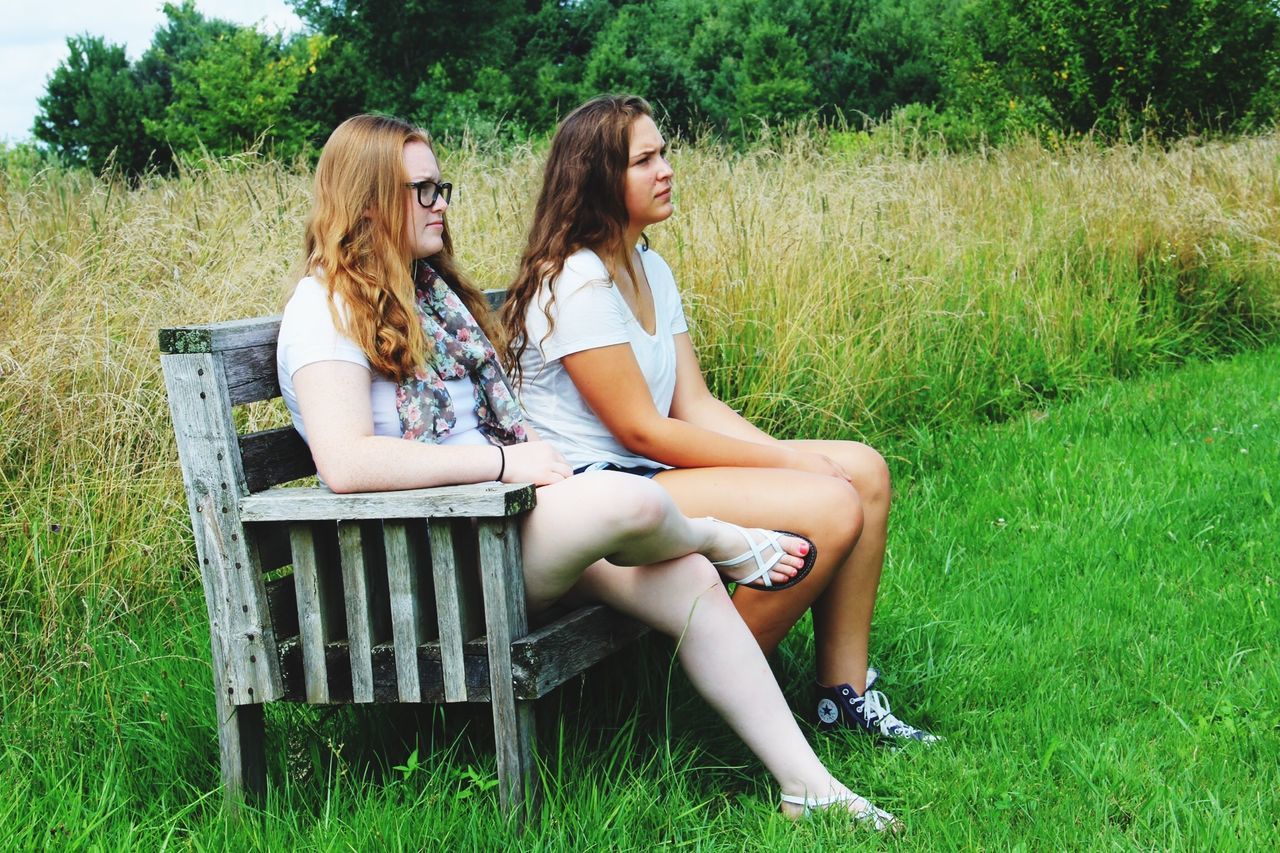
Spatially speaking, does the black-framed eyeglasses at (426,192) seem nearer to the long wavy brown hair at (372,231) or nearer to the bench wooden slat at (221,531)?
the long wavy brown hair at (372,231)

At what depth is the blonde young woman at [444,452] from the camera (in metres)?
2.04

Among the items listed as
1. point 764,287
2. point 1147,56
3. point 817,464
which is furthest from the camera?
point 1147,56

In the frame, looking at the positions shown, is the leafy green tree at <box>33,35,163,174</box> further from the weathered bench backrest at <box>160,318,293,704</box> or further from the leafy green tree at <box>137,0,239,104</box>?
the weathered bench backrest at <box>160,318,293,704</box>

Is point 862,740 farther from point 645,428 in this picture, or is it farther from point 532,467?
point 532,467

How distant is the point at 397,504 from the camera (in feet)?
6.45

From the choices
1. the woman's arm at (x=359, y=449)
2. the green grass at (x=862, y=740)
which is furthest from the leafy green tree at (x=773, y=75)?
the woman's arm at (x=359, y=449)

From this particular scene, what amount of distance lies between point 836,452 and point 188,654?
159 cm

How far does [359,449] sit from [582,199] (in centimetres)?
91

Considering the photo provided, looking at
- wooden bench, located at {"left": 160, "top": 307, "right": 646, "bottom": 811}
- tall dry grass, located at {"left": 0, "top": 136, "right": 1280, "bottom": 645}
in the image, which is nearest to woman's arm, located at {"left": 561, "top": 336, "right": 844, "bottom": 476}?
wooden bench, located at {"left": 160, "top": 307, "right": 646, "bottom": 811}

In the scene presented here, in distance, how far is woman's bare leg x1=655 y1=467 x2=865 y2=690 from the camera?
239 centimetres

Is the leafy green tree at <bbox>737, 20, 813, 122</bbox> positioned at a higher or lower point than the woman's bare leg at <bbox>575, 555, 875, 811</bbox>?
higher

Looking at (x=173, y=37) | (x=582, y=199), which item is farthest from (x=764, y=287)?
(x=173, y=37)

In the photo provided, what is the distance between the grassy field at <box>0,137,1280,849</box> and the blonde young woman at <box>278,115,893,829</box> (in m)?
0.26

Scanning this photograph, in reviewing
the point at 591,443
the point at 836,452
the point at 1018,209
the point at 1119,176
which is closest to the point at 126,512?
the point at 591,443
